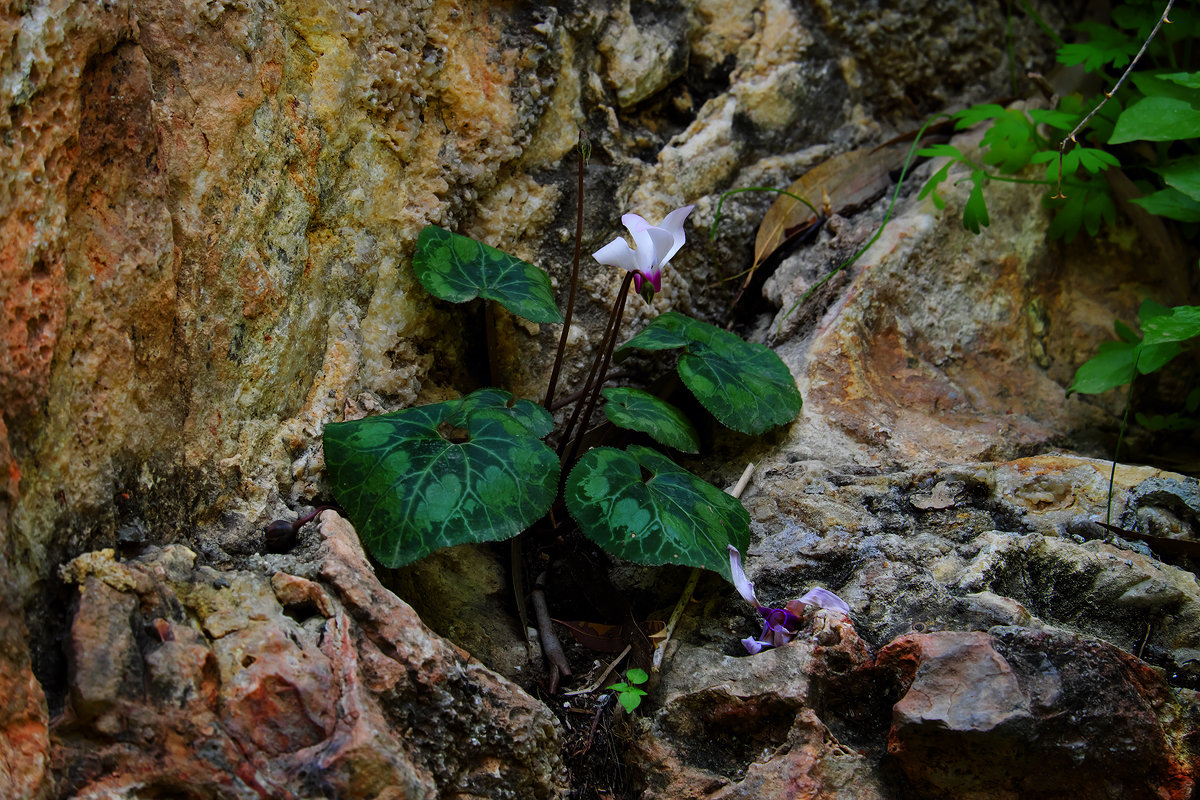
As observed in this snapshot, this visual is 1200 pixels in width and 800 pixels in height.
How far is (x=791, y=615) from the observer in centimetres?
155

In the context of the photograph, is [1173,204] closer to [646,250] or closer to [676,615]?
[646,250]

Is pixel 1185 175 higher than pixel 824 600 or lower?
higher

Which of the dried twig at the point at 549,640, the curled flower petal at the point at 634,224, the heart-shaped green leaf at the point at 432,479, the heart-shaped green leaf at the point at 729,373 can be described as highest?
the curled flower petal at the point at 634,224

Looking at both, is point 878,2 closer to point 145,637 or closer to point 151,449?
point 151,449

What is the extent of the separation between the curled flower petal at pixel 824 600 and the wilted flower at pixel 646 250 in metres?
0.66

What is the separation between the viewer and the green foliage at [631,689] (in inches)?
59.8

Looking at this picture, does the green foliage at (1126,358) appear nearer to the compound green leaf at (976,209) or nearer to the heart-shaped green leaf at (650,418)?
the compound green leaf at (976,209)

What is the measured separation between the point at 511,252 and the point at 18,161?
3.68 ft

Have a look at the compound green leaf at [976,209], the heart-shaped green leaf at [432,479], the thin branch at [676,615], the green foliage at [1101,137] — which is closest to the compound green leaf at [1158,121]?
the green foliage at [1101,137]

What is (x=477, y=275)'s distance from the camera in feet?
6.23

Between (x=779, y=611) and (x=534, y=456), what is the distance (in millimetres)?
540

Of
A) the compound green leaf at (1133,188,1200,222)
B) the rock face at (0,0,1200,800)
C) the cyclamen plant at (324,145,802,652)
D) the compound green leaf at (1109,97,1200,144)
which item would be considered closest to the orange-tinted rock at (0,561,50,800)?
the rock face at (0,0,1200,800)

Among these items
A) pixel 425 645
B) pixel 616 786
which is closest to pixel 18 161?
pixel 425 645

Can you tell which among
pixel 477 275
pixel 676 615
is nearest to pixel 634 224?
pixel 477 275
